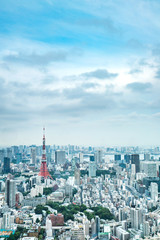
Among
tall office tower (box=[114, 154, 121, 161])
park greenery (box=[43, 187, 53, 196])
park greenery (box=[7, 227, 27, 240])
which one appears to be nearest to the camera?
park greenery (box=[7, 227, 27, 240])

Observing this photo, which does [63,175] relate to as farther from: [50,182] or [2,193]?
[2,193]

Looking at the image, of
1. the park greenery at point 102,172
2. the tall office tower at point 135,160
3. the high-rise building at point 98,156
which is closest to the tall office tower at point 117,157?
the high-rise building at point 98,156

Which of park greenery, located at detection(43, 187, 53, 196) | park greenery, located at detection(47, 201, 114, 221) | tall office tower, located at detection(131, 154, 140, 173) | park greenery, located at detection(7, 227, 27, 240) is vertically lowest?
park greenery, located at detection(7, 227, 27, 240)

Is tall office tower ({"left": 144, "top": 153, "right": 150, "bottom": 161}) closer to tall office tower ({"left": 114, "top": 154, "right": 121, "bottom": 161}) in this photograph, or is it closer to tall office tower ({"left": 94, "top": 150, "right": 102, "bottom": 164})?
tall office tower ({"left": 114, "top": 154, "right": 121, "bottom": 161})

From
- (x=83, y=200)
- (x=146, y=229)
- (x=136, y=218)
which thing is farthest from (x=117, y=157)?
(x=146, y=229)

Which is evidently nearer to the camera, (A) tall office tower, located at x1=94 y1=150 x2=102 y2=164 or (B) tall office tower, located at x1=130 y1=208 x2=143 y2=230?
(B) tall office tower, located at x1=130 y1=208 x2=143 y2=230

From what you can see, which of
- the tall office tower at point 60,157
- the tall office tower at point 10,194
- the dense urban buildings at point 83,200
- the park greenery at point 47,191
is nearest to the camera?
the dense urban buildings at point 83,200

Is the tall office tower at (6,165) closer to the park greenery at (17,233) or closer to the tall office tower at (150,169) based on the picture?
the tall office tower at (150,169)

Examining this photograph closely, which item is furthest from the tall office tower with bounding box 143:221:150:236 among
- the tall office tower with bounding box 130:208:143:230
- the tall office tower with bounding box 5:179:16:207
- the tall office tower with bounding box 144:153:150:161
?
the tall office tower with bounding box 144:153:150:161

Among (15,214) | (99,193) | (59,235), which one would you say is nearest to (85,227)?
(59,235)
